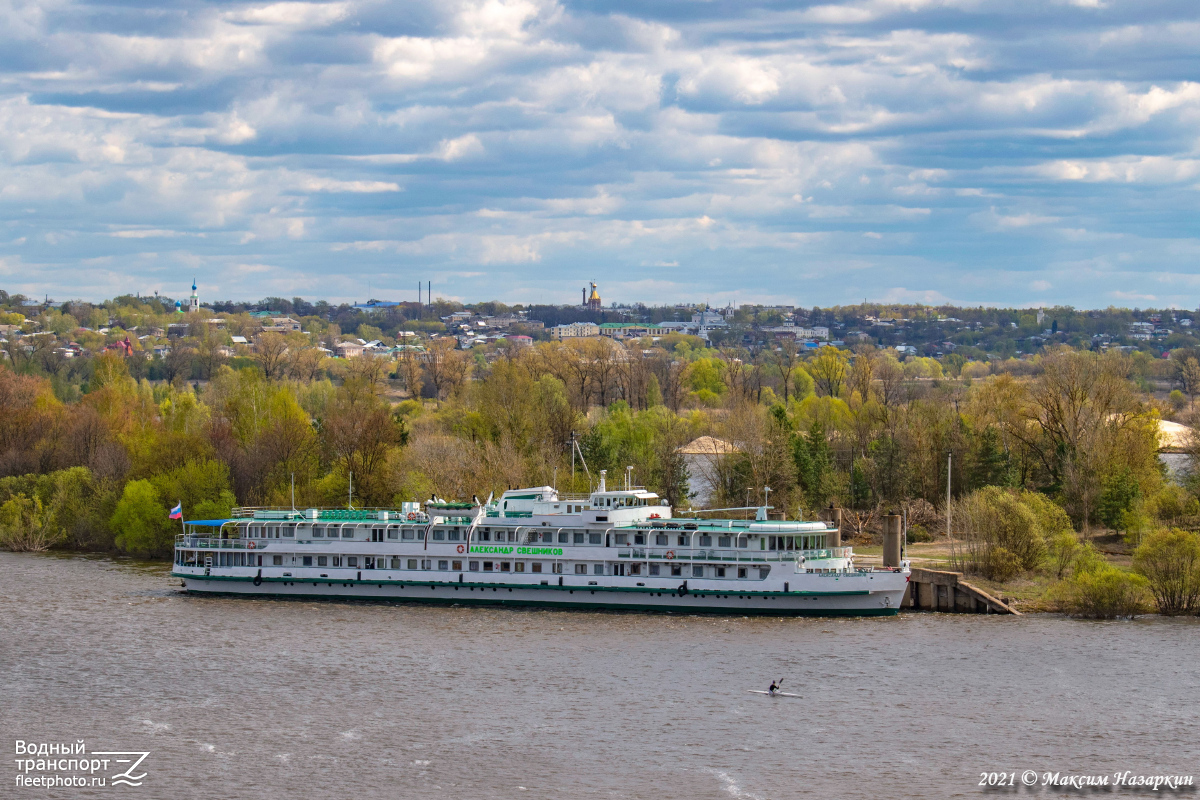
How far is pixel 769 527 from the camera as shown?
67.5 metres

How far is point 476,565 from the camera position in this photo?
72062 mm

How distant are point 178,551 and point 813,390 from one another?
103 metres

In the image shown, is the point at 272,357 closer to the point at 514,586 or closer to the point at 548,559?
the point at 514,586

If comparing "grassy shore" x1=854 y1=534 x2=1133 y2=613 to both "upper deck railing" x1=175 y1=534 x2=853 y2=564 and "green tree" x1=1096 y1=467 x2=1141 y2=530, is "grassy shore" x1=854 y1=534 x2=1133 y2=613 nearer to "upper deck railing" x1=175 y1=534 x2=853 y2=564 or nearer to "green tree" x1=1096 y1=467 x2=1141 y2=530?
"green tree" x1=1096 y1=467 x2=1141 y2=530

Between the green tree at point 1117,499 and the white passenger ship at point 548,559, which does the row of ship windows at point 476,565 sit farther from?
the green tree at point 1117,499

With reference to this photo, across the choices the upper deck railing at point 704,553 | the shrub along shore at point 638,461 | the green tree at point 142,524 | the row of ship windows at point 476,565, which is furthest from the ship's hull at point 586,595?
the green tree at point 142,524

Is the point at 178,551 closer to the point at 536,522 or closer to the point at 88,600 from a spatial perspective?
the point at 88,600

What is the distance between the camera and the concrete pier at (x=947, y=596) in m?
66.7

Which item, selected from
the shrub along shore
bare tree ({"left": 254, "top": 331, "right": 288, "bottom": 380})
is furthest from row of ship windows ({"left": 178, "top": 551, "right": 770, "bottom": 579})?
bare tree ({"left": 254, "top": 331, "right": 288, "bottom": 380})

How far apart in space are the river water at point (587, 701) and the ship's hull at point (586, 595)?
1.50 metres

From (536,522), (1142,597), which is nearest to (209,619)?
(536,522)

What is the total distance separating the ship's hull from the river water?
4.94 ft

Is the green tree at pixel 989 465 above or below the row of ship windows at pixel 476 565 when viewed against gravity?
above

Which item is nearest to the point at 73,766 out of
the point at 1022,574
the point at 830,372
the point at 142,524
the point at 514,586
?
the point at 514,586
